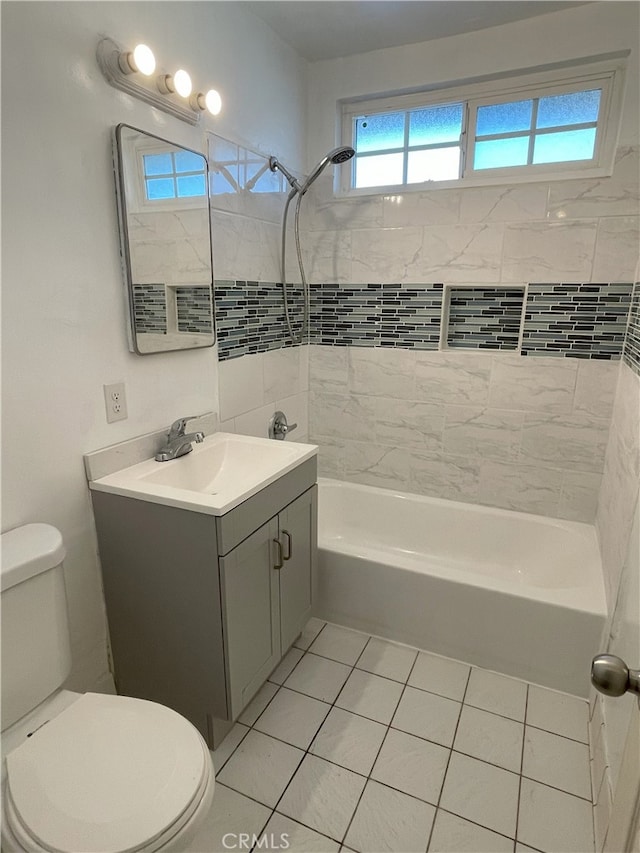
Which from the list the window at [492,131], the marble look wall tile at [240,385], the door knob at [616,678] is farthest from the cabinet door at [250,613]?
the window at [492,131]

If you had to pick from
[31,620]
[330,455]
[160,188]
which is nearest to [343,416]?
[330,455]

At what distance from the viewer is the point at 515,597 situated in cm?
188

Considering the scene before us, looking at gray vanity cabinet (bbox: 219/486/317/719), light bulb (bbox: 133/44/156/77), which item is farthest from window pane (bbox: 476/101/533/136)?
gray vanity cabinet (bbox: 219/486/317/719)

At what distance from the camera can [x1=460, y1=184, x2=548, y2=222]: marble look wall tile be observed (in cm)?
215

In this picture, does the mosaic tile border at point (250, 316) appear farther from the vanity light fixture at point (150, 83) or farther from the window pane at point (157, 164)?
the vanity light fixture at point (150, 83)

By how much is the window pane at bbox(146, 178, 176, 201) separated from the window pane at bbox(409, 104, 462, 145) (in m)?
1.36

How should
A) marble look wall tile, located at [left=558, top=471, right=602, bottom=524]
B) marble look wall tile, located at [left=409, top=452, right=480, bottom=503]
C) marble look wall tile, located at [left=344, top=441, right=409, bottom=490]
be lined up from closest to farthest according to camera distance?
marble look wall tile, located at [left=558, top=471, right=602, bottom=524]
marble look wall tile, located at [left=409, top=452, right=480, bottom=503]
marble look wall tile, located at [left=344, top=441, right=409, bottom=490]

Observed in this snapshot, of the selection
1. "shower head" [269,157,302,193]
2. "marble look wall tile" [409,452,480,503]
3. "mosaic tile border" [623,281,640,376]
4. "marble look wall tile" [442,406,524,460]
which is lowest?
"marble look wall tile" [409,452,480,503]

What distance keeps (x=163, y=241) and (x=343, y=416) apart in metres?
1.43

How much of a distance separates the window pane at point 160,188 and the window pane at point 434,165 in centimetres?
127

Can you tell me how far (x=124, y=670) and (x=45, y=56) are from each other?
183cm

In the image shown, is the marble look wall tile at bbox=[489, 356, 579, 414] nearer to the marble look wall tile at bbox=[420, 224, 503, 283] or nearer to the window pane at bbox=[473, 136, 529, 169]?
the marble look wall tile at bbox=[420, 224, 503, 283]

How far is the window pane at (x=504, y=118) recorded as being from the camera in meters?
2.20

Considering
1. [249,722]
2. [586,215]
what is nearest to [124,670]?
[249,722]
